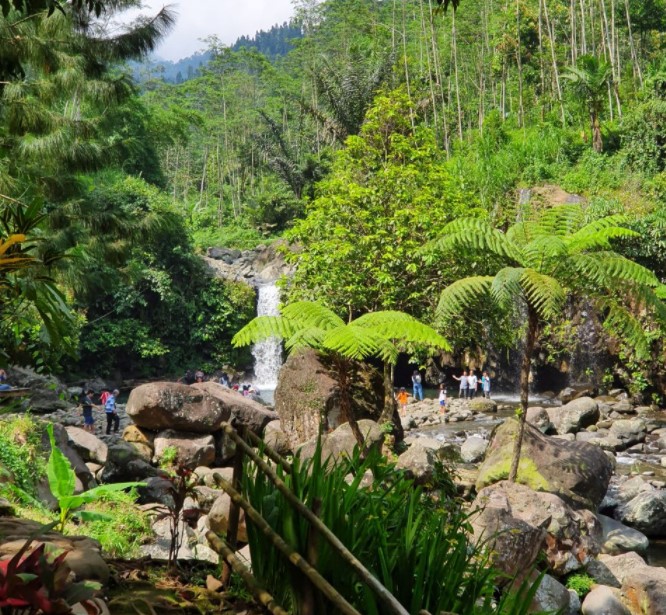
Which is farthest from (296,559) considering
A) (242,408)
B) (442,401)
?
(442,401)

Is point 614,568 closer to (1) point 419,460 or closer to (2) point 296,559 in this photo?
(1) point 419,460

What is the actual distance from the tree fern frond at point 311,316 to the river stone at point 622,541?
13.3 feet

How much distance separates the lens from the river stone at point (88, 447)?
916 centimetres

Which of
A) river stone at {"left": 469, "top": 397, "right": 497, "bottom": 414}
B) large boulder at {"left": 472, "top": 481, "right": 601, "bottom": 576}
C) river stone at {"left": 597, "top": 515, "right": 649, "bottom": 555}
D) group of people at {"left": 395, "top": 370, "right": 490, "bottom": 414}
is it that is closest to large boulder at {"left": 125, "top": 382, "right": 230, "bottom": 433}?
large boulder at {"left": 472, "top": 481, "right": 601, "bottom": 576}

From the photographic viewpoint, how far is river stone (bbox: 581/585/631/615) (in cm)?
612

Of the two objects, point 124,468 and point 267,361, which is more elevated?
point 124,468

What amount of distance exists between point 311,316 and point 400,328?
1.21 meters

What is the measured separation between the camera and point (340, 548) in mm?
1828

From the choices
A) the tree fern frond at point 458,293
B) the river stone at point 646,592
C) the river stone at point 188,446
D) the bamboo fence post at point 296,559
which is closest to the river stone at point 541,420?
the river stone at point 188,446

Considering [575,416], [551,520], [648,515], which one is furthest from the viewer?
[575,416]

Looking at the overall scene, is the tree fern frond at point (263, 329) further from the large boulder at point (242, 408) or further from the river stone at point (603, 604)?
the river stone at point (603, 604)

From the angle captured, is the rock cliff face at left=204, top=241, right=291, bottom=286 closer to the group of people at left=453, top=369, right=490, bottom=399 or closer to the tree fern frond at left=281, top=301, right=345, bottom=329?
the group of people at left=453, top=369, right=490, bottom=399

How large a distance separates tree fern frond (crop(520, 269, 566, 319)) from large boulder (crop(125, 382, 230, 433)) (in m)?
5.69

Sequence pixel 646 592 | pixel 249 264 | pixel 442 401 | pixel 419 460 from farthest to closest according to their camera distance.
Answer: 1. pixel 249 264
2. pixel 442 401
3. pixel 419 460
4. pixel 646 592
